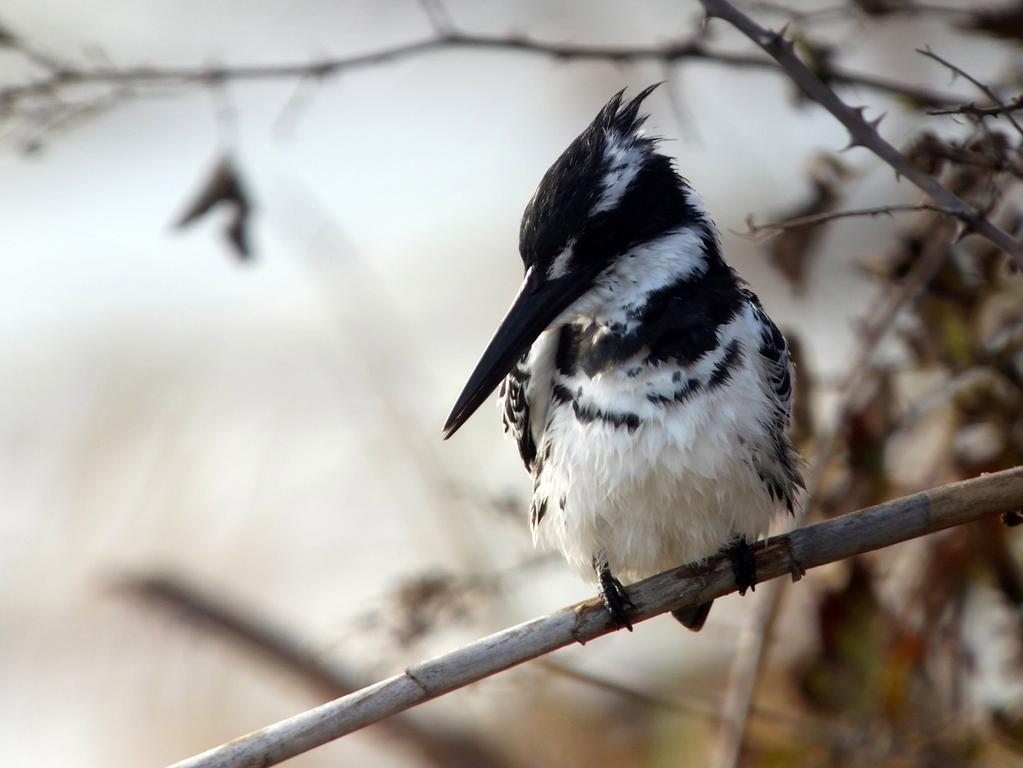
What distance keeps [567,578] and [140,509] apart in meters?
1.54

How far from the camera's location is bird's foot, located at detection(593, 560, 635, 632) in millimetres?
2152

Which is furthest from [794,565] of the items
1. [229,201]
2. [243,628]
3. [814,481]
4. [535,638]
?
[243,628]

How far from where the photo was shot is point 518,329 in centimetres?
227

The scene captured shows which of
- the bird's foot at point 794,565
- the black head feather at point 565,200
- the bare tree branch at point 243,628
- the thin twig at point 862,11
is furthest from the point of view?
the bare tree branch at point 243,628

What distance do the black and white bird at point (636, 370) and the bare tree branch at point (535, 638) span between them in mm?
258

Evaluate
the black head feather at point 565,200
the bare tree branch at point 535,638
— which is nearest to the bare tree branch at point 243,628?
the black head feather at point 565,200

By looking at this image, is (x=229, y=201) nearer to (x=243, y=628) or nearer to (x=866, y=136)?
(x=866, y=136)

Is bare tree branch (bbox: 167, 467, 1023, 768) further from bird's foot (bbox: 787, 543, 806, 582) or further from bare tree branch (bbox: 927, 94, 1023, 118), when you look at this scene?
bare tree branch (bbox: 927, 94, 1023, 118)

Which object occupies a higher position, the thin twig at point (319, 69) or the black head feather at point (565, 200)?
the thin twig at point (319, 69)

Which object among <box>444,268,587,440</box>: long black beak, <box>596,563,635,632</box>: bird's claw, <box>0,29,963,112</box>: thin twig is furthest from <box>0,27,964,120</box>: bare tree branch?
<box>596,563,635,632</box>: bird's claw

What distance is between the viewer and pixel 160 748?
14.0 feet

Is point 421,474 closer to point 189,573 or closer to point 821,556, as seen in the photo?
point 189,573

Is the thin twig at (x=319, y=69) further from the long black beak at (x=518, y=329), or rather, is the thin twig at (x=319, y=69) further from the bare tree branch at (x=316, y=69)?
the long black beak at (x=518, y=329)

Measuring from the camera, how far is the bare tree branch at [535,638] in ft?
5.88
